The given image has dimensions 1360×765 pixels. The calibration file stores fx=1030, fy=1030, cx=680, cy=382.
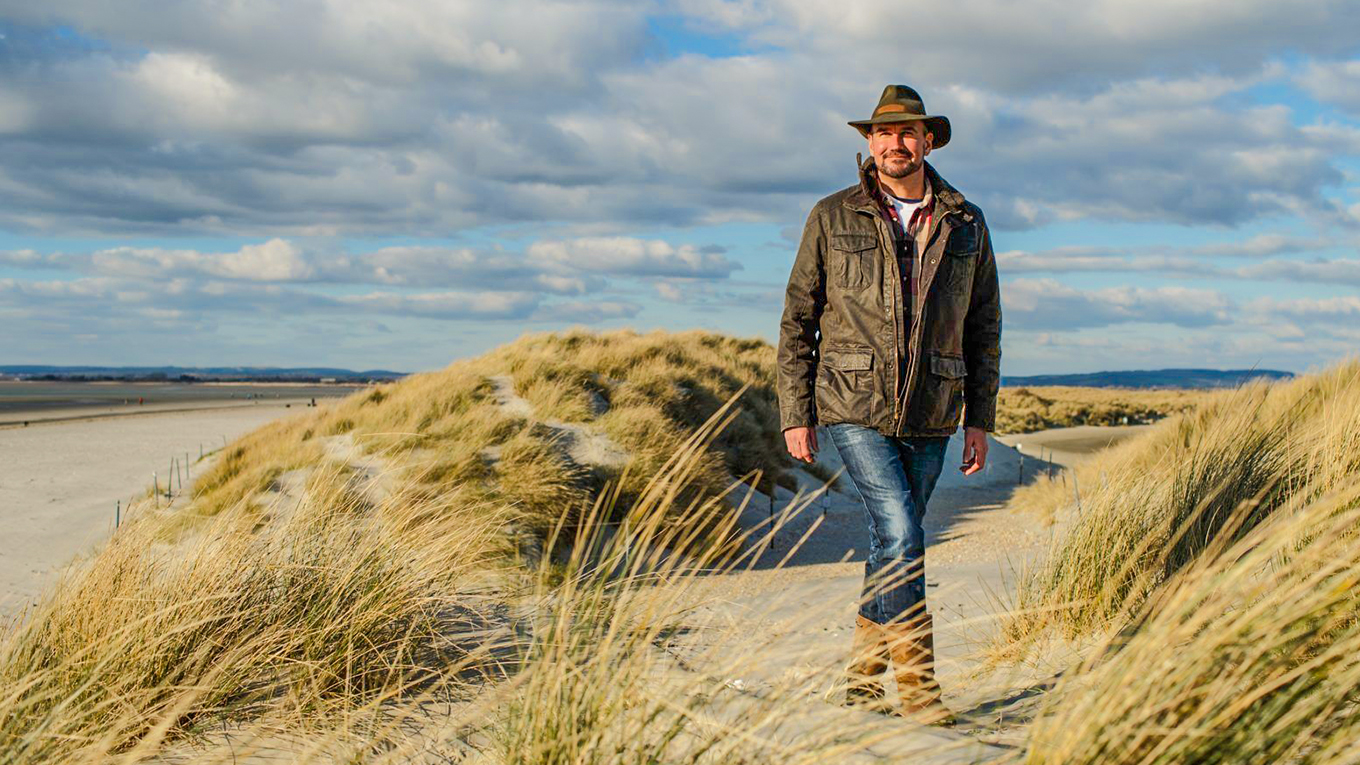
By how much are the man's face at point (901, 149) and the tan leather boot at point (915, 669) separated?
1.63 m

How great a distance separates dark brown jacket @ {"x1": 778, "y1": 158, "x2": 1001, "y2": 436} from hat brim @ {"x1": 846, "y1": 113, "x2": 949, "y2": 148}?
162mm

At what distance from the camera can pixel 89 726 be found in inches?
128

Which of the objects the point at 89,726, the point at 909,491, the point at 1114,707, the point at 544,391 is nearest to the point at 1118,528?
the point at 909,491

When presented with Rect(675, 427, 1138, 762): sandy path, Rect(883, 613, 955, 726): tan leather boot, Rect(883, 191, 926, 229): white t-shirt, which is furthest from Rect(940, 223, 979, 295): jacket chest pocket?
Rect(883, 613, 955, 726): tan leather boot

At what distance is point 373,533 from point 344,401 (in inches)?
395

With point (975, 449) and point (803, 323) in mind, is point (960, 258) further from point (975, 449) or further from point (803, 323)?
point (975, 449)

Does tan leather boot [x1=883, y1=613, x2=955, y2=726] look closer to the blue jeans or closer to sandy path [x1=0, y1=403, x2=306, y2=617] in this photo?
the blue jeans

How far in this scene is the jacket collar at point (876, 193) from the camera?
3814 mm

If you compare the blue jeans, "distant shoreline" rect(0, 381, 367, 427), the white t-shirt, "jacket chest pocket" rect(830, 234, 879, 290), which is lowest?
→ "distant shoreline" rect(0, 381, 367, 427)

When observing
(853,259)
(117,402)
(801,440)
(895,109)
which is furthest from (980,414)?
(117,402)

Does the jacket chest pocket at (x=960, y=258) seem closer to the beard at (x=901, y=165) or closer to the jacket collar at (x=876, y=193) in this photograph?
the jacket collar at (x=876, y=193)

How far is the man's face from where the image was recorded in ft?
12.5

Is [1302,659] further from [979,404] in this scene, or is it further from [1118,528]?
[1118,528]

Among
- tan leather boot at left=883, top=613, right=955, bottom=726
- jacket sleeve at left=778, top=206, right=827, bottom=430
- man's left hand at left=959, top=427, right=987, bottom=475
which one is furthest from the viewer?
man's left hand at left=959, top=427, right=987, bottom=475
